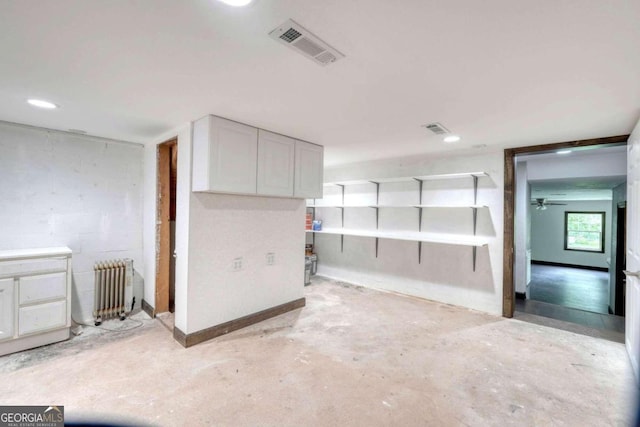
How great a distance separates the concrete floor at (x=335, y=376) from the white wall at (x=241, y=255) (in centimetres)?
33

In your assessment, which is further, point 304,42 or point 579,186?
point 579,186

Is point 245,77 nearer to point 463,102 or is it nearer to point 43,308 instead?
point 463,102

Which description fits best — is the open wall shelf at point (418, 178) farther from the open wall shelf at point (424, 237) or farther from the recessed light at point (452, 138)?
the open wall shelf at point (424, 237)

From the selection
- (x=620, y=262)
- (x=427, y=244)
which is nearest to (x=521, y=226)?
(x=620, y=262)

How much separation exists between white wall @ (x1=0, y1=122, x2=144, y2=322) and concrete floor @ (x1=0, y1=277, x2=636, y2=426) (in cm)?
99

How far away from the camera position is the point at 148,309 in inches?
152

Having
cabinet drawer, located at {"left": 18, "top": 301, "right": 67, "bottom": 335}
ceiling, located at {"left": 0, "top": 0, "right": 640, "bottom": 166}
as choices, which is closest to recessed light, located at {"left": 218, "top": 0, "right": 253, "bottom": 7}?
ceiling, located at {"left": 0, "top": 0, "right": 640, "bottom": 166}

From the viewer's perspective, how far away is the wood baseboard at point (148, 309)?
374 cm

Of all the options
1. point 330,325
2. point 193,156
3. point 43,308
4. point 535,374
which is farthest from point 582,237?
point 43,308

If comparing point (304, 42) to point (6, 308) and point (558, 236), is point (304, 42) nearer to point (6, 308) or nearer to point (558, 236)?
point (6, 308)

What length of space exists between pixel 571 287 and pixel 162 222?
30.3ft

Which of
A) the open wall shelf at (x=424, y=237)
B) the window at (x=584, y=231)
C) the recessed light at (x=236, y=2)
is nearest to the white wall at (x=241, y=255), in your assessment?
the open wall shelf at (x=424, y=237)

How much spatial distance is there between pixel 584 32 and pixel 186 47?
6.84ft

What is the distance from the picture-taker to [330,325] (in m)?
3.54
